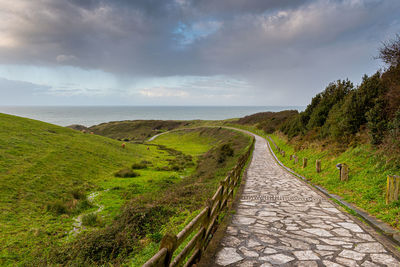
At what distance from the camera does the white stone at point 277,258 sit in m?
4.82

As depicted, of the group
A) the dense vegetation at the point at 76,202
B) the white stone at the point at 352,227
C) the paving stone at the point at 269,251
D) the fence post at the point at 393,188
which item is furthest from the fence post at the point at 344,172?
the paving stone at the point at 269,251

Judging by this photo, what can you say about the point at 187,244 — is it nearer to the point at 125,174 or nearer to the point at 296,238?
the point at 296,238

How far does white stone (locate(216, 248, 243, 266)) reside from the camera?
4.83 meters

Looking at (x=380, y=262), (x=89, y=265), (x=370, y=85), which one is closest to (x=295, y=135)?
(x=370, y=85)

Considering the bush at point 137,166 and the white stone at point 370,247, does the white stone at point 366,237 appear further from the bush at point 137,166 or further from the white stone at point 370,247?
the bush at point 137,166

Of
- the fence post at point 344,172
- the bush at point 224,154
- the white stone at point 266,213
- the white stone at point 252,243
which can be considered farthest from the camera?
the bush at point 224,154

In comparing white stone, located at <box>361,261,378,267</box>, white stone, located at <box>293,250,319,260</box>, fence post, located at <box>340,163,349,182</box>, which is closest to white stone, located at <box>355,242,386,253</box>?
white stone, located at <box>361,261,378,267</box>

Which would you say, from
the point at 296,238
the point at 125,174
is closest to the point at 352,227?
the point at 296,238

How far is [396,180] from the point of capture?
7.45 m

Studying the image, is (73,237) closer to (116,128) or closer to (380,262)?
(380,262)

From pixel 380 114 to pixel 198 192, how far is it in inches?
440

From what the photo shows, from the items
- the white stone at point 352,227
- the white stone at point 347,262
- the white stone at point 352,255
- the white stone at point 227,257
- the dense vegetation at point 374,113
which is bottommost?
the white stone at point 352,227

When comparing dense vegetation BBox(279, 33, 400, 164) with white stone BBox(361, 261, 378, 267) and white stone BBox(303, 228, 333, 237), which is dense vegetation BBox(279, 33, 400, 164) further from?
white stone BBox(361, 261, 378, 267)

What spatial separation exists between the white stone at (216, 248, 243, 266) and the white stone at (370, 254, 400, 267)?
2.98m
